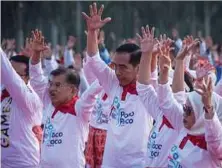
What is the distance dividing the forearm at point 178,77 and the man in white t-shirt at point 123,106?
21.0 inches

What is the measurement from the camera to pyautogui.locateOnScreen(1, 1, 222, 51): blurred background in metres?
28.2

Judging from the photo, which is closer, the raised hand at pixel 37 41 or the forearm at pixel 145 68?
the forearm at pixel 145 68

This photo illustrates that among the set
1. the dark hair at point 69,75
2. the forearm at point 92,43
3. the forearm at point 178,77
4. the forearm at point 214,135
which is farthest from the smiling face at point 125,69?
the forearm at point 214,135

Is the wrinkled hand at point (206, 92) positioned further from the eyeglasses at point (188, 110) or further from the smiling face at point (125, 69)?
the smiling face at point (125, 69)

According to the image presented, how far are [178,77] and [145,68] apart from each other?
325 millimetres

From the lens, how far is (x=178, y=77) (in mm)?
7270

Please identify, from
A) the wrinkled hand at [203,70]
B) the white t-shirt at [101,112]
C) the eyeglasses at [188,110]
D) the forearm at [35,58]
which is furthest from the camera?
the white t-shirt at [101,112]

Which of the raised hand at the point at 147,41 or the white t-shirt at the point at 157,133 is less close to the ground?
the raised hand at the point at 147,41

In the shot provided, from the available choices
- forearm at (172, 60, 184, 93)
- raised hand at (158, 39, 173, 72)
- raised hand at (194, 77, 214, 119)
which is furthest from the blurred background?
raised hand at (194, 77, 214, 119)

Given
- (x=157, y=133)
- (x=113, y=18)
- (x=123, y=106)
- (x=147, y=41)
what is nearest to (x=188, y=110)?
(x=157, y=133)

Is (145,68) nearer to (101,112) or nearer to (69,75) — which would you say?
(69,75)

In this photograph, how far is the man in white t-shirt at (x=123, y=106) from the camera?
7.73 metres

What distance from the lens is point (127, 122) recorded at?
7.73m

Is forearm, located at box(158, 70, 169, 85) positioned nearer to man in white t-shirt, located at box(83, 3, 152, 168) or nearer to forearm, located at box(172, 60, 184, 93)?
forearm, located at box(172, 60, 184, 93)
